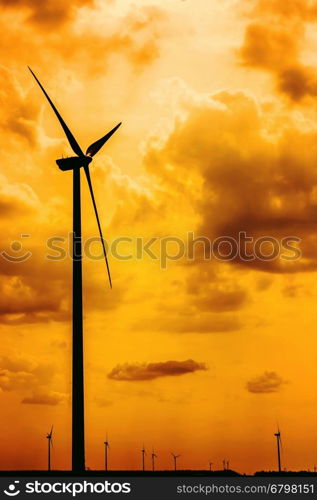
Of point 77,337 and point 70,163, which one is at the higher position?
point 70,163

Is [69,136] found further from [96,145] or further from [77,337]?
[77,337]

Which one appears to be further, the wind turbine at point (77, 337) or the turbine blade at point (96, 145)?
the turbine blade at point (96, 145)

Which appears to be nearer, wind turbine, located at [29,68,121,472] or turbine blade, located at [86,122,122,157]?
wind turbine, located at [29,68,121,472]

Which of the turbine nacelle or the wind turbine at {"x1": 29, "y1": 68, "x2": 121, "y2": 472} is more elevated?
the turbine nacelle

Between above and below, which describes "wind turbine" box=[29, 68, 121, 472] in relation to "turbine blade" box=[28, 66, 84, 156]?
below

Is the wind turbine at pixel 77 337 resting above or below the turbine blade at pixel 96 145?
below

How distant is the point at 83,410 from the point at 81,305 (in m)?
8.92

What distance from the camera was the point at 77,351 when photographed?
8081 centimetres

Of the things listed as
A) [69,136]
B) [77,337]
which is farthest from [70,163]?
[77,337]

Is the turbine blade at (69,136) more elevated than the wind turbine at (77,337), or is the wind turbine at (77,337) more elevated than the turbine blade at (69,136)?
the turbine blade at (69,136)

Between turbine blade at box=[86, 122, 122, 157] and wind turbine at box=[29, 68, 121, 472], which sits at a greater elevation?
turbine blade at box=[86, 122, 122, 157]

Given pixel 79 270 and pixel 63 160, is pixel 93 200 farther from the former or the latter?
pixel 79 270

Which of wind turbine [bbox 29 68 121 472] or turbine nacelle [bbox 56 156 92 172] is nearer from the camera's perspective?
wind turbine [bbox 29 68 121 472]
